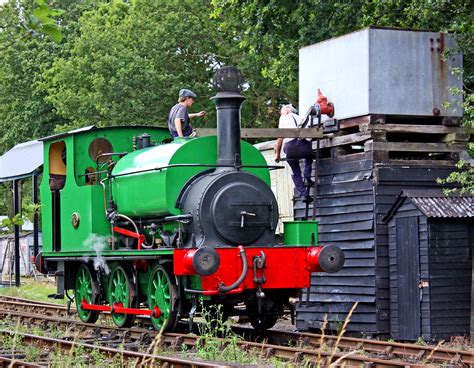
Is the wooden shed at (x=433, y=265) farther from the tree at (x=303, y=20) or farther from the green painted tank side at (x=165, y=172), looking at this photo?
the tree at (x=303, y=20)

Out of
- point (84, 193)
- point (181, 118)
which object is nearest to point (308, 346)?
point (181, 118)

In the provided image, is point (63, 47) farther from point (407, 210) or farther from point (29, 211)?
point (29, 211)

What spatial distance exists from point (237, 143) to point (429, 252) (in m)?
2.79

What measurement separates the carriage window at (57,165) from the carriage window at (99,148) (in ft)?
3.24

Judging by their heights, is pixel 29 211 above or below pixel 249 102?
below

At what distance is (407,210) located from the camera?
493 inches

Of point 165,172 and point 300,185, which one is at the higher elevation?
point 165,172

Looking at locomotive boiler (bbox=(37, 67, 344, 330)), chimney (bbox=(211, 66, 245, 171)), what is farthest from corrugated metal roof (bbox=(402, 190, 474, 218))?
chimney (bbox=(211, 66, 245, 171))

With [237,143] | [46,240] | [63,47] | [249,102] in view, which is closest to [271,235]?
[237,143]

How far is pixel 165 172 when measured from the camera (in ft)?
38.8

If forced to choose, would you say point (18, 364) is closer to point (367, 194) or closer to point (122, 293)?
point (122, 293)

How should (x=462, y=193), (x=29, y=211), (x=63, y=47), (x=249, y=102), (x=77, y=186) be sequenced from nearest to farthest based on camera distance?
(x=29, y=211), (x=462, y=193), (x=77, y=186), (x=249, y=102), (x=63, y=47)

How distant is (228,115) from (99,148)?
3.00 m

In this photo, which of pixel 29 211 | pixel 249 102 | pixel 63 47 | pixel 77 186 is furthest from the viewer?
pixel 63 47
